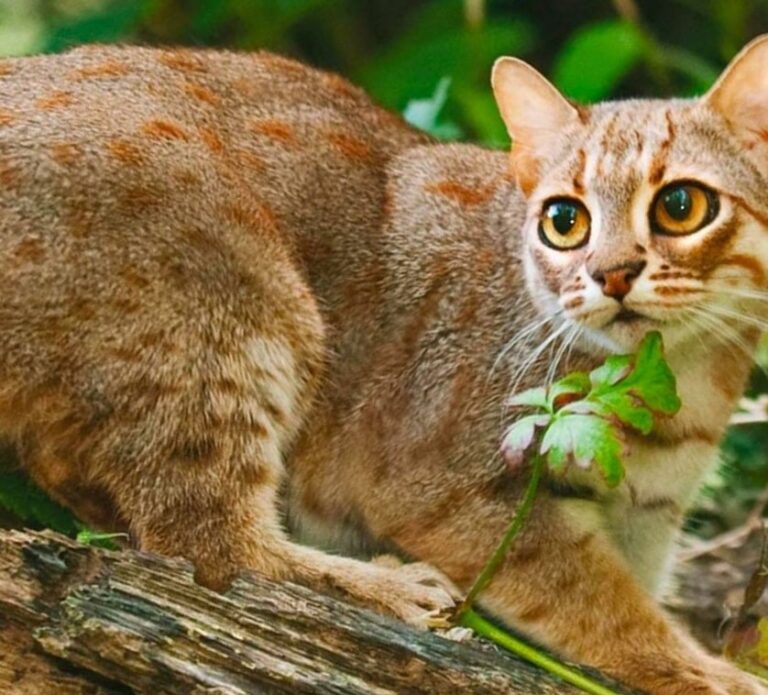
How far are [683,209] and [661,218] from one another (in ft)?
0.20

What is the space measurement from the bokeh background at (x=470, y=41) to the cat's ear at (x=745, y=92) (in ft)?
5.64

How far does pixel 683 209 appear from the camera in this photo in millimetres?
3908

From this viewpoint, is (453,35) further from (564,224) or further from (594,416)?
(594,416)

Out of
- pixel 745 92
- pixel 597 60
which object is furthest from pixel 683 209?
pixel 597 60

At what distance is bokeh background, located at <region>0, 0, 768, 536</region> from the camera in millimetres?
6621

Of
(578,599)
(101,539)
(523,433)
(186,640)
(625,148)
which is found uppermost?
(625,148)

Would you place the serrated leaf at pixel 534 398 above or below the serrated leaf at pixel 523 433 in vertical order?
above

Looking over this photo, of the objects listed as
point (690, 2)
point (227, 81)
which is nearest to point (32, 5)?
point (690, 2)

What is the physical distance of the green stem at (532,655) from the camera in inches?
155

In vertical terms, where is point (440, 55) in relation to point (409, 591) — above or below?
above

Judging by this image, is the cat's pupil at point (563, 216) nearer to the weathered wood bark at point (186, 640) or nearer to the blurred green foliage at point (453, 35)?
the weathered wood bark at point (186, 640)

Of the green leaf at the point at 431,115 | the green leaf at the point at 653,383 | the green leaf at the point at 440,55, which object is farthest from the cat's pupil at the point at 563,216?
the green leaf at the point at 440,55

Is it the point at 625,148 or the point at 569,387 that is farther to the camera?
the point at 625,148

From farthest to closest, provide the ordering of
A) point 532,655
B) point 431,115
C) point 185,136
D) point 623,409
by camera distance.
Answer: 1. point 431,115
2. point 185,136
3. point 532,655
4. point 623,409
